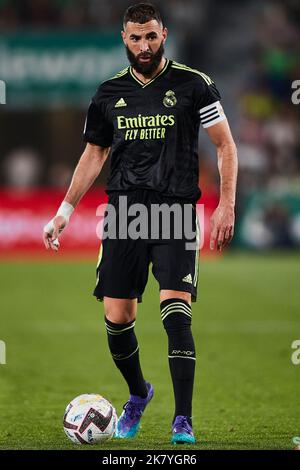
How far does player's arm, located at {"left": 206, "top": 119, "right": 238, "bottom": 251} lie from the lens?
6012mm

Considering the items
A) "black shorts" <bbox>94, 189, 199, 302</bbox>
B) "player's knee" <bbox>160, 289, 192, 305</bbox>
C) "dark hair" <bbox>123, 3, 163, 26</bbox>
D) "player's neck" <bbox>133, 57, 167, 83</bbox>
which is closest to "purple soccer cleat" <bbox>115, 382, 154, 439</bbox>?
"black shorts" <bbox>94, 189, 199, 302</bbox>

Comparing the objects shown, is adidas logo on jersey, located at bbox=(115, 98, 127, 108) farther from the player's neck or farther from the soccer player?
the player's neck

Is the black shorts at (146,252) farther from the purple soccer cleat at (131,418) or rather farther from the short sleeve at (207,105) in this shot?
the purple soccer cleat at (131,418)

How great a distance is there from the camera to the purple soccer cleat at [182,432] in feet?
19.2

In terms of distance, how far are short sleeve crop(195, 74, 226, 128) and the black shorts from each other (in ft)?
1.58

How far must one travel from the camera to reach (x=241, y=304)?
13.9 meters

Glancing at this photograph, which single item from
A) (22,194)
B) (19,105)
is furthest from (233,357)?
(19,105)

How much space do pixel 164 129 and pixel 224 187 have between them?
0.48 meters

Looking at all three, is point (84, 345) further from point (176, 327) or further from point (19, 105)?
point (19, 105)

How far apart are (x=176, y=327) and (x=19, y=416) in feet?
5.12

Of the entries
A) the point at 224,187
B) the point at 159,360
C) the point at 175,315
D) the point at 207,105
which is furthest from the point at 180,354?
the point at 159,360

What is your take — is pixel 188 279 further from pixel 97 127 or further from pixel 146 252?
pixel 97 127

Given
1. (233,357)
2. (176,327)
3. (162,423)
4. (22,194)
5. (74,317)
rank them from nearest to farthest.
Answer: (176,327) → (162,423) → (233,357) → (74,317) → (22,194)

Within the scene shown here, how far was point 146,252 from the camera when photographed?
6.27 meters
